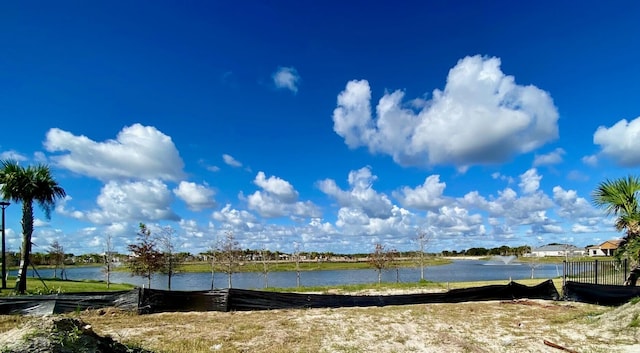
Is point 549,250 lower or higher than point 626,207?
lower

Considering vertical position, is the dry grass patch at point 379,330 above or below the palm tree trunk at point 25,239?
below

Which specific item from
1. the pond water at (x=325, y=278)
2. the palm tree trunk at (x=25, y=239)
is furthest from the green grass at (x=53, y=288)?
the pond water at (x=325, y=278)

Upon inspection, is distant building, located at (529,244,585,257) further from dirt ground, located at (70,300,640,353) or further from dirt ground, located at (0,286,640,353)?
dirt ground, located at (0,286,640,353)

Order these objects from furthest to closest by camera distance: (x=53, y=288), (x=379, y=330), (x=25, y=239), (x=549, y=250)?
(x=549, y=250)
(x=53, y=288)
(x=25, y=239)
(x=379, y=330)

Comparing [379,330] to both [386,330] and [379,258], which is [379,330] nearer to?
[386,330]

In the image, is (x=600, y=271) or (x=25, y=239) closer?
(x=25, y=239)

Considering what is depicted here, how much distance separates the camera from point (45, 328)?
5297mm

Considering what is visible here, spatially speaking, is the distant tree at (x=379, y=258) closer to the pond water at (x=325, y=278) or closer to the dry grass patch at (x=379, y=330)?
the pond water at (x=325, y=278)

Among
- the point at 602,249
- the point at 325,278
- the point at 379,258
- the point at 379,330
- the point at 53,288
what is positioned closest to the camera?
the point at 379,330

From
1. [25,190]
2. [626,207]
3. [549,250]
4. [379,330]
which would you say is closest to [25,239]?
[25,190]

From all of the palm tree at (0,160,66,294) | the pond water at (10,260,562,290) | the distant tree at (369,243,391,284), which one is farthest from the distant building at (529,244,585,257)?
the palm tree at (0,160,66,294)

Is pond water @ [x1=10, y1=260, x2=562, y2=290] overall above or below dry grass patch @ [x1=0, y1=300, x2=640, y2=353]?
below

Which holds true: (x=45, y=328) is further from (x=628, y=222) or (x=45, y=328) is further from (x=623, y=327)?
(x=628, y=222)

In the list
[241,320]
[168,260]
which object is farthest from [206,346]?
[168,260]
